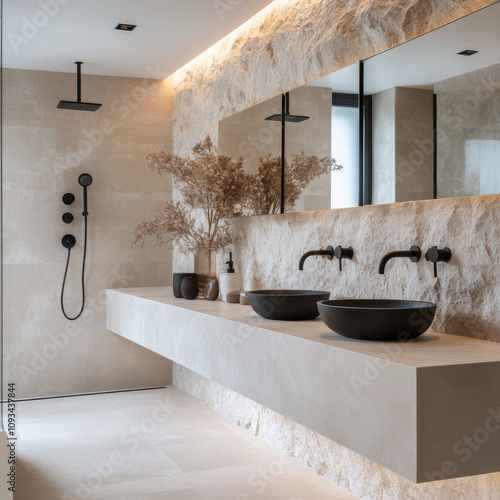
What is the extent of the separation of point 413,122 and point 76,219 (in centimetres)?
339

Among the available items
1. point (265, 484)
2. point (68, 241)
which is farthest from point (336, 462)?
point (68, 241)

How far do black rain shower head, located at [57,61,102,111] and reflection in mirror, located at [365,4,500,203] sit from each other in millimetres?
2722

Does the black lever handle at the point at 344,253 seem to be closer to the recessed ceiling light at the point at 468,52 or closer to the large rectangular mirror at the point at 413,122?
the large rectangular mirror at the point at 413,122

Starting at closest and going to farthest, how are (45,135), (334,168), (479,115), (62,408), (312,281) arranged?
(479,115), (334,168), (312,281), (62,408), (45,135)

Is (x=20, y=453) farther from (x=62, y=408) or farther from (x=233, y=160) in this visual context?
(x=233, y=160)

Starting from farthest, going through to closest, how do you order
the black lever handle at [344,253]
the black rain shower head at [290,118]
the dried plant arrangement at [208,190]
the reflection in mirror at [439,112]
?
the dried plant arrangement at [208,190] → the black rain shower head at [290,118] → the black lever handle at [344,253] → the reflection in mirror at [439,112]

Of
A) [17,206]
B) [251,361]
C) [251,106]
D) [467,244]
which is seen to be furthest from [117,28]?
[467,244]

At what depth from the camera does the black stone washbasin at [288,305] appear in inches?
115

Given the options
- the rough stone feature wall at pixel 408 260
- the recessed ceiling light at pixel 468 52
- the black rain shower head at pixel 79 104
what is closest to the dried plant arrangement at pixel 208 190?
the rough stone feature wall at pixel 408 260

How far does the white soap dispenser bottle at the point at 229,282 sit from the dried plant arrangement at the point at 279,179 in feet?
1.39

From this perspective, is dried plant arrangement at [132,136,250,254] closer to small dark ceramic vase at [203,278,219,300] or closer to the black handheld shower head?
small dark ceramic vase at [203,278,219,300]

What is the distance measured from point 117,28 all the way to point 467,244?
2834 mm

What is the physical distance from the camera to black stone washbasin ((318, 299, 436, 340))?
7.30 ft

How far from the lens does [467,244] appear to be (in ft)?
8.07
